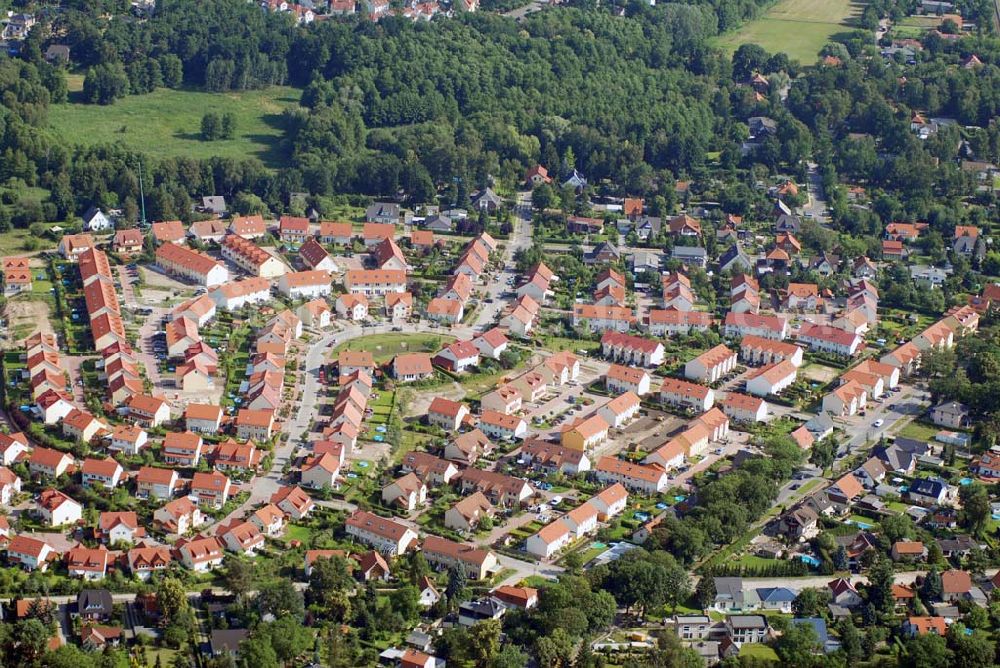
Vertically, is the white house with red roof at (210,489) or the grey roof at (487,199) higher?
the grey roof at (487,199)

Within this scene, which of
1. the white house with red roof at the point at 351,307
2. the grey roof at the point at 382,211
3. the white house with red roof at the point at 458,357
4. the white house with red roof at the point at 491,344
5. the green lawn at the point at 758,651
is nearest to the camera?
the green lawn at the point at 758,651

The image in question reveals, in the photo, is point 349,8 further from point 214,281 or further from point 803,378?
point 803,378

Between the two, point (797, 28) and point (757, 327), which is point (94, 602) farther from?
point (797, 28)

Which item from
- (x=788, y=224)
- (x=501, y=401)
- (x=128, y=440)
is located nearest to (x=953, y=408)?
(x=501, y=401)

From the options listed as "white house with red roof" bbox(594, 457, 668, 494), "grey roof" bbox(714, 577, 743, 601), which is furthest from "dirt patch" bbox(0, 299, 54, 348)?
"grey roof" bbox(714, 577, 743, 601)

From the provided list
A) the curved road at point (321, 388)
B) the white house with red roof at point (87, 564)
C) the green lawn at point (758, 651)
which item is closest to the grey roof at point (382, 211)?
the curved road at point (321, 388)

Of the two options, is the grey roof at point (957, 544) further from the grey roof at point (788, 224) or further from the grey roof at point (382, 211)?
the grey roof at point (382, 211)

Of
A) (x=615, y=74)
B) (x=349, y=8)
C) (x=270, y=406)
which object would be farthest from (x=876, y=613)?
(x=349, y=8)
